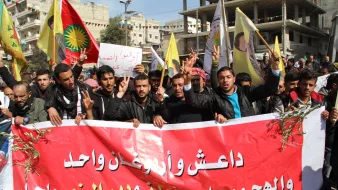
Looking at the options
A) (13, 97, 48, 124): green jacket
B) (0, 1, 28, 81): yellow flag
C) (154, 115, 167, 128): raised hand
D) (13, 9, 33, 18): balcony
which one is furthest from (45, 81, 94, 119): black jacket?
(13, 9, 33, 18): balcony

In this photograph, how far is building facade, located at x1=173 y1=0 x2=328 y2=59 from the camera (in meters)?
31.2

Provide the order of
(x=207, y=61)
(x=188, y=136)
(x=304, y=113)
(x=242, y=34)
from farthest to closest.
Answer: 1. (x=207, y=61)
2. (x=242, y=34)
3. (x=188, y=136)
4. (x=304, y=113)

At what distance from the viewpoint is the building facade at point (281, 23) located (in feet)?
102

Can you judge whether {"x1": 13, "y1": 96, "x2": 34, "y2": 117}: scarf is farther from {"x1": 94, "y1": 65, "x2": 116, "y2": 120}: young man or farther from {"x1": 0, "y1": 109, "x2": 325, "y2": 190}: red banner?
{"x1": 94, "y1": 65, "x2": 116, "y2": 120}: young man

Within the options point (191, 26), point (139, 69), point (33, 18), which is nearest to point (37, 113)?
point (139, 69)

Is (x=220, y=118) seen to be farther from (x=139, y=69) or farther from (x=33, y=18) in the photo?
(x=33, y=18)

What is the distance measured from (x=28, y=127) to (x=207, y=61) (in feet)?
11.5

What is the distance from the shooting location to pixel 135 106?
3.91 metres

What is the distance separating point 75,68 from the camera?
17.1 feet

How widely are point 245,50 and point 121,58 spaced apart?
202 cm

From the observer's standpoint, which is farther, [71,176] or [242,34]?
[242,34]

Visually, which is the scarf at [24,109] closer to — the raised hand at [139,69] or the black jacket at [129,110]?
the black jacket at [129,110]

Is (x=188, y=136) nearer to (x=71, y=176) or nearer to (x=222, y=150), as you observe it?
(x=222, y=150)

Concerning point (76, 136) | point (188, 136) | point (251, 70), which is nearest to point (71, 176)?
point (76, 136)
